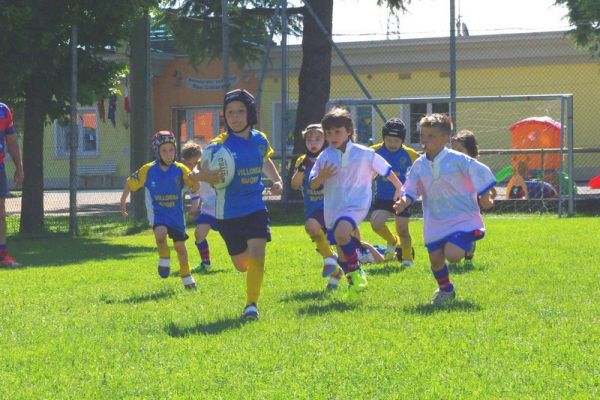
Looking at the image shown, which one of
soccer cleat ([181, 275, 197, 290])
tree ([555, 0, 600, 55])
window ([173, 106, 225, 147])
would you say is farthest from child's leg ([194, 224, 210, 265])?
window ([173, 106, 225, 147])

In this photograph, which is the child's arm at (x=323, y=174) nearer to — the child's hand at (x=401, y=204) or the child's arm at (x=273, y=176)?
the child's arm at (x=273, y=176)

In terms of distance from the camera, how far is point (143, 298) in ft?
30.8

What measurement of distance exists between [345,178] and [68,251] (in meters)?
6.81

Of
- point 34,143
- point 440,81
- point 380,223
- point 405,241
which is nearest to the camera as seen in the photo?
point 405,241

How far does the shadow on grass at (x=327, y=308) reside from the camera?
26.0 ft

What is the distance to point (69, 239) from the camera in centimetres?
1703

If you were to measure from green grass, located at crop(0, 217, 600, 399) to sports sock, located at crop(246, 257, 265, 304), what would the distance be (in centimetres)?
18

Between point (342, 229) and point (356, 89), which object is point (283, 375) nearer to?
point (342, 229)

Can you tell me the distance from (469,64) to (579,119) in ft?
11.5

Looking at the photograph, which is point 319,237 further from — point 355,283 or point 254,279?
point 254,279

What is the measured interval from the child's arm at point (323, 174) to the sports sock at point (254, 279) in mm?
1114

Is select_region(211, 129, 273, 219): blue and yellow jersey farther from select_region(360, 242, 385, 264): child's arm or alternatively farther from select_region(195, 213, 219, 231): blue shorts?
select_region(195, 213, 219, 231): blue shorts

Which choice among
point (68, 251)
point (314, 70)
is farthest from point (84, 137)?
point (68, 251)

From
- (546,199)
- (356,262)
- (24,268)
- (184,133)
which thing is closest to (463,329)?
(356,262)
